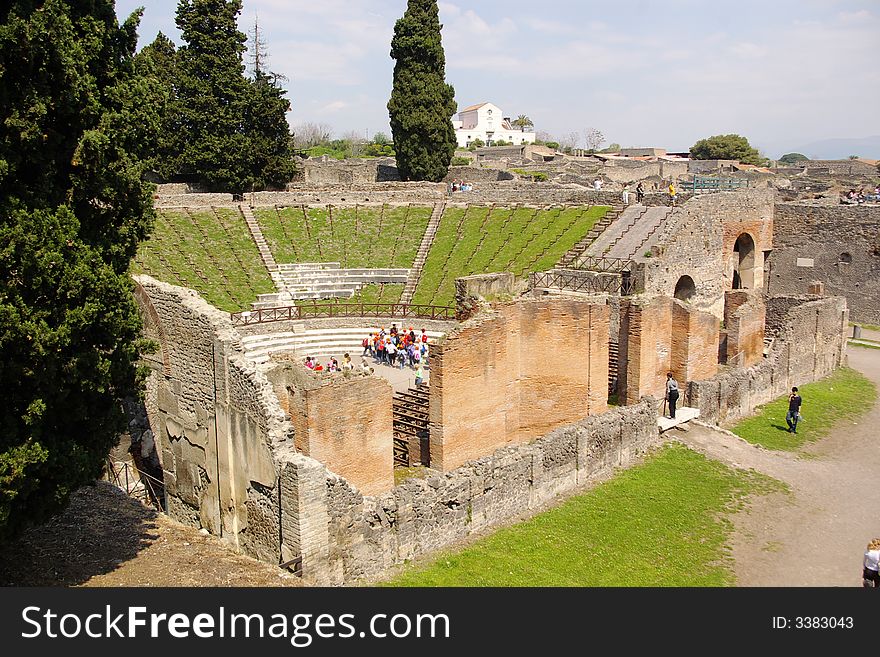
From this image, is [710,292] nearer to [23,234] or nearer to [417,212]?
[417,212]

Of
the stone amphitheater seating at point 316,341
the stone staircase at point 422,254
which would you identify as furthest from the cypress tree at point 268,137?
the stone amphitheater seating at point 316,341

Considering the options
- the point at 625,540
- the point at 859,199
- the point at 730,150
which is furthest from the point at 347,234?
the point at 730,150

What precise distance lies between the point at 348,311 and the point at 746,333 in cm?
1285

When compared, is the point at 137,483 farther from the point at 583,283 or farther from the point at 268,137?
the point at 268,137

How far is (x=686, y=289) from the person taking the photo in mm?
27219

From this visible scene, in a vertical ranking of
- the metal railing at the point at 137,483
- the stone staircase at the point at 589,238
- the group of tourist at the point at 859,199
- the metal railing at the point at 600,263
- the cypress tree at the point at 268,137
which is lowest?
the metal railing at the point at 137,483

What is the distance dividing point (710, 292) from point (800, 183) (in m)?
24.9

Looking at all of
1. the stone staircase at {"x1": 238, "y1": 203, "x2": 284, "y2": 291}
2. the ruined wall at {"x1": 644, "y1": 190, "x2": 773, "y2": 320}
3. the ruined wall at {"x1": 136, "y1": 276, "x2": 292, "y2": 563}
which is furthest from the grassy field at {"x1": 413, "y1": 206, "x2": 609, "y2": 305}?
the ruined wall at {"x1": 136, "y1": 276, "x2": 292, "y2": 563}

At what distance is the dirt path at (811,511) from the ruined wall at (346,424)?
6245mm

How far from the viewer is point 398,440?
56.8 ft

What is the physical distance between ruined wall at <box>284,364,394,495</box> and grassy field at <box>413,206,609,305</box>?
12704 millimetres

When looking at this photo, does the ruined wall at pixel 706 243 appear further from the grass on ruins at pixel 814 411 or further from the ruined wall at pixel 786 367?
the grass on ruins at pixel 814 411

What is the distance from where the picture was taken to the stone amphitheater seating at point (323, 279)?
28.7m

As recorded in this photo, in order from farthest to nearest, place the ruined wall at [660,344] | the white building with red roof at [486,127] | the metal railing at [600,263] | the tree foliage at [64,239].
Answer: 1. the white building with red roof at [486,127]
2. the metal railing at [600,263]
3. the ruined wall at [660,344]
4. the tree foliage at [64,239]
